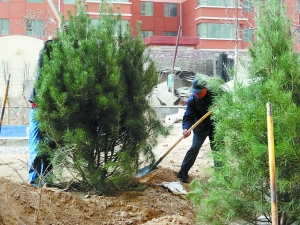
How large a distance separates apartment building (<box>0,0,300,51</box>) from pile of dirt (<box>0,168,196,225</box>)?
2207 centimetres

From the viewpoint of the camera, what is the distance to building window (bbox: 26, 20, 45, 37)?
2784 centimetres

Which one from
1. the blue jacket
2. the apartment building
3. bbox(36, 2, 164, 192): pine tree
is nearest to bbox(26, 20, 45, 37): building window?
the apartment building

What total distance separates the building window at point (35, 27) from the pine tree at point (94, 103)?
22202 millimetres

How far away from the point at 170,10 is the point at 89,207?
3441 cm

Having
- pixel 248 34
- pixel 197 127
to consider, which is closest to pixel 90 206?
pixel 197 127

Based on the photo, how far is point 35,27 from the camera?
29.4m

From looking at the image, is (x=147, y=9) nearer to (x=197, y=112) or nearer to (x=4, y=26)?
(x=4, y=26)

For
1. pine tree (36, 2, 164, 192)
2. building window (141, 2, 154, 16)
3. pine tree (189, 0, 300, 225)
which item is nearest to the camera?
pine tree (189, 0, 300, 225)

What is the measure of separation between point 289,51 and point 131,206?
2.60 m

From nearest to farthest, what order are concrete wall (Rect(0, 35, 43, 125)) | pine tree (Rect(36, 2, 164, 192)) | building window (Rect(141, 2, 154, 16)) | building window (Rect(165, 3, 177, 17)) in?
pine tree (Rect(36, 2, 164, 192)) → concrete wall (Rect(0, 35, 43, 125)) → building window (Rect(141, 2, 154, 16)) → building window (Rect(165, 3, 177, 17))

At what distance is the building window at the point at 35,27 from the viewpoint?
27837mm

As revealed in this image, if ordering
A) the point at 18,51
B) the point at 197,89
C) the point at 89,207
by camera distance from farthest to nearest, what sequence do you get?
the point at 18,51 → the point at 197,89 → the point at 89,207

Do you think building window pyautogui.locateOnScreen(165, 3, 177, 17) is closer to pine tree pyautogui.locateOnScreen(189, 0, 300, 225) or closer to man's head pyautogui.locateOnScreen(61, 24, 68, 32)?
man's head pyautogui.locateOnScreen(61, 24, 68, 32)

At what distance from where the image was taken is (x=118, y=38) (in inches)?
231
